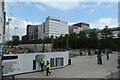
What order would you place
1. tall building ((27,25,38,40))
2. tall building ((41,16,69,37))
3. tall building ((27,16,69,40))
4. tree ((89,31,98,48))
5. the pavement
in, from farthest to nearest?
tall building ((41,16,69,37))
tall building ((27,25,38,40))
tall building ((27,16,69,40))
tree ((89,31,98,48))
the pavement

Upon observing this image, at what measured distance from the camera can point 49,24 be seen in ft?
471

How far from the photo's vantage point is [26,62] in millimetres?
22906

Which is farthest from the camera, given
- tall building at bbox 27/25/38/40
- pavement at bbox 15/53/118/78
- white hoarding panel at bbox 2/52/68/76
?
tall building at bbox 27/25/38/40

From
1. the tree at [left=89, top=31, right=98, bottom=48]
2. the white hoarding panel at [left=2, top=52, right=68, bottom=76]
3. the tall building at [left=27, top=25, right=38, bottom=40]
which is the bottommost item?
the white hoarding panel at [left=2, top=52, right=68, bottom=76]

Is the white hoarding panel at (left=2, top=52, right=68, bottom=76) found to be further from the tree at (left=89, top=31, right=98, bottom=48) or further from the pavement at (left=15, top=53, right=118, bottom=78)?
the tree at (left=89, top=31, right=98, bottom=48)

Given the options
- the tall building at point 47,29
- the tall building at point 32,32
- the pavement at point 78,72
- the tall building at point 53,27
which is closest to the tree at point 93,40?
the tall building at point 47,29

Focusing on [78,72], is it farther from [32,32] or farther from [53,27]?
[53,27]

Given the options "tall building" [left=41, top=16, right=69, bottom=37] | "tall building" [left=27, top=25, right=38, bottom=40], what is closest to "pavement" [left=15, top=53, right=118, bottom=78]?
"tall building" [left=41, top=16, right=69, bottom=37]

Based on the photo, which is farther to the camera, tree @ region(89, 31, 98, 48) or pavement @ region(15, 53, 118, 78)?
tree @ region(89, 31, 98, 48)

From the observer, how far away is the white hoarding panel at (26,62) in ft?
66.5

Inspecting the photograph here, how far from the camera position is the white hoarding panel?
66.5 feet

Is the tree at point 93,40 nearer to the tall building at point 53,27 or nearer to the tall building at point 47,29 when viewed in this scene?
the tall building at point 47,29

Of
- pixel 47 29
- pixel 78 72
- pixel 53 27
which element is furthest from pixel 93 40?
pixel 78 72

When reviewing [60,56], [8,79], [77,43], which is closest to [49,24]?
[77,43]
